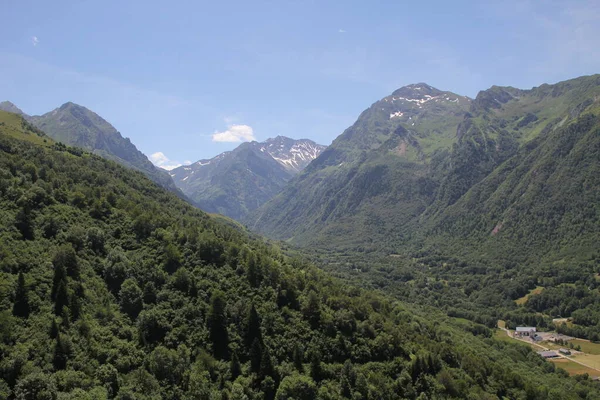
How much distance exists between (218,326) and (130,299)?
22074 mm

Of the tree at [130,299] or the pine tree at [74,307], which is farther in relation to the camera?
the tree at [130,299]

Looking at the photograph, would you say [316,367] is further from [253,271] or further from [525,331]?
[525,331]

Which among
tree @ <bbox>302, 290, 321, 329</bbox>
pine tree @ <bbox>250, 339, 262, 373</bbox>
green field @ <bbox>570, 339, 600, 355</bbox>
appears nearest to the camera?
pine tree @ <bbox>250, 339, 262, 373</bbox>

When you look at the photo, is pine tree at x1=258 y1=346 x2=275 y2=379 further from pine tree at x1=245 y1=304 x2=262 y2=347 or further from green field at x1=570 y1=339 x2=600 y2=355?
green field at x1=570 y1=339 x2=600 y2=355

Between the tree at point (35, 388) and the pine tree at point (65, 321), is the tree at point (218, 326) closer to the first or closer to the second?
the pine tree at point (65, 321)

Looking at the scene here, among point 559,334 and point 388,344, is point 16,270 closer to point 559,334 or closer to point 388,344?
point 388,344

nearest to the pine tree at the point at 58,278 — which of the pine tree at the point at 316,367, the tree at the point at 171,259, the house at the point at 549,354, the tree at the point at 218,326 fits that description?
the tree at the point at 171,259

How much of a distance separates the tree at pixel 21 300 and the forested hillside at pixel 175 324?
10.0 inches

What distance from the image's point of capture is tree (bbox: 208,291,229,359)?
92.9 meters

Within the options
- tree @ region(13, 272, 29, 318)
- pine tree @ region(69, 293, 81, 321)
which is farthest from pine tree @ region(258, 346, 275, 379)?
tree @ region(13, 272, 29, 318)

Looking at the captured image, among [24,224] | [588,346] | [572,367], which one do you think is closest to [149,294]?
[24,224]

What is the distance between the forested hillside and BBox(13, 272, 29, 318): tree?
255 mm

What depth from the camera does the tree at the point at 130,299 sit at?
→ 94.6 meters

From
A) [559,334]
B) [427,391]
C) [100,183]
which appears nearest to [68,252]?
[100,183]
